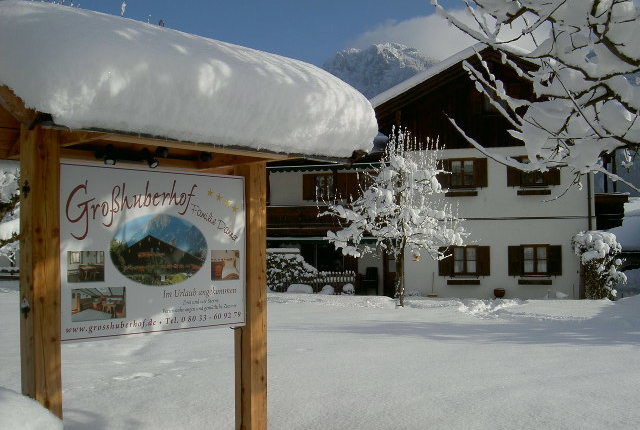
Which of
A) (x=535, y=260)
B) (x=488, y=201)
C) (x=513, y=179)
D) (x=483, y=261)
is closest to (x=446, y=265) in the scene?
(x=483, y=261)

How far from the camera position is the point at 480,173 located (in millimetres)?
22172

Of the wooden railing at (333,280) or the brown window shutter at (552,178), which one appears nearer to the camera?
the brown window shutter at (552,178)

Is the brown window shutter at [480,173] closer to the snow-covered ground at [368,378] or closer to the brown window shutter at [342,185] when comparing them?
the brown window shutter at [342,185]

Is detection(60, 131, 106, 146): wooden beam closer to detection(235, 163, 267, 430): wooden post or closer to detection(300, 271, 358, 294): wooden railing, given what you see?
detection(235, 163, 267, 430): wooden post

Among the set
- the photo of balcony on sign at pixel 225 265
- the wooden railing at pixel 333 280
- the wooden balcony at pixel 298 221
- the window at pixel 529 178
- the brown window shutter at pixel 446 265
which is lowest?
the wooden railing at pixel 333 280

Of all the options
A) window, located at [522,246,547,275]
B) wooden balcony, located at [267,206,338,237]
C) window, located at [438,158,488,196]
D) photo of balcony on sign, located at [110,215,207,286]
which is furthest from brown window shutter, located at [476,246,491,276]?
photo of balcony on sign, located at [110,215,207,286]

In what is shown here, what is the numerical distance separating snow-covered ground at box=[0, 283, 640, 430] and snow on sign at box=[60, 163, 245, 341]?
0.90 m

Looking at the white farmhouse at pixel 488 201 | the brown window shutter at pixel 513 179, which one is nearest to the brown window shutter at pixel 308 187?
the white farmhouse at pixel 488 201

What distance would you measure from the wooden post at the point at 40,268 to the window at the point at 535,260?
1981 centimetres

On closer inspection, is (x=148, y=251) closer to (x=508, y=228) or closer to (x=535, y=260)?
(x=508, y=228)

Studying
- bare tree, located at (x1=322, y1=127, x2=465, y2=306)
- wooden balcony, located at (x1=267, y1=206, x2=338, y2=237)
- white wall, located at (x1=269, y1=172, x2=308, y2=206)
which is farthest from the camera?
white wall, located at (x1=269, y1=172, x2=308, y2=206)

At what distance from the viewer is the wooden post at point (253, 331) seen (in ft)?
15.7

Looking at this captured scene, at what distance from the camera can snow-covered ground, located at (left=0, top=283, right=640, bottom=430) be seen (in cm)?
539

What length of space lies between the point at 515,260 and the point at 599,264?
8.79 feet
